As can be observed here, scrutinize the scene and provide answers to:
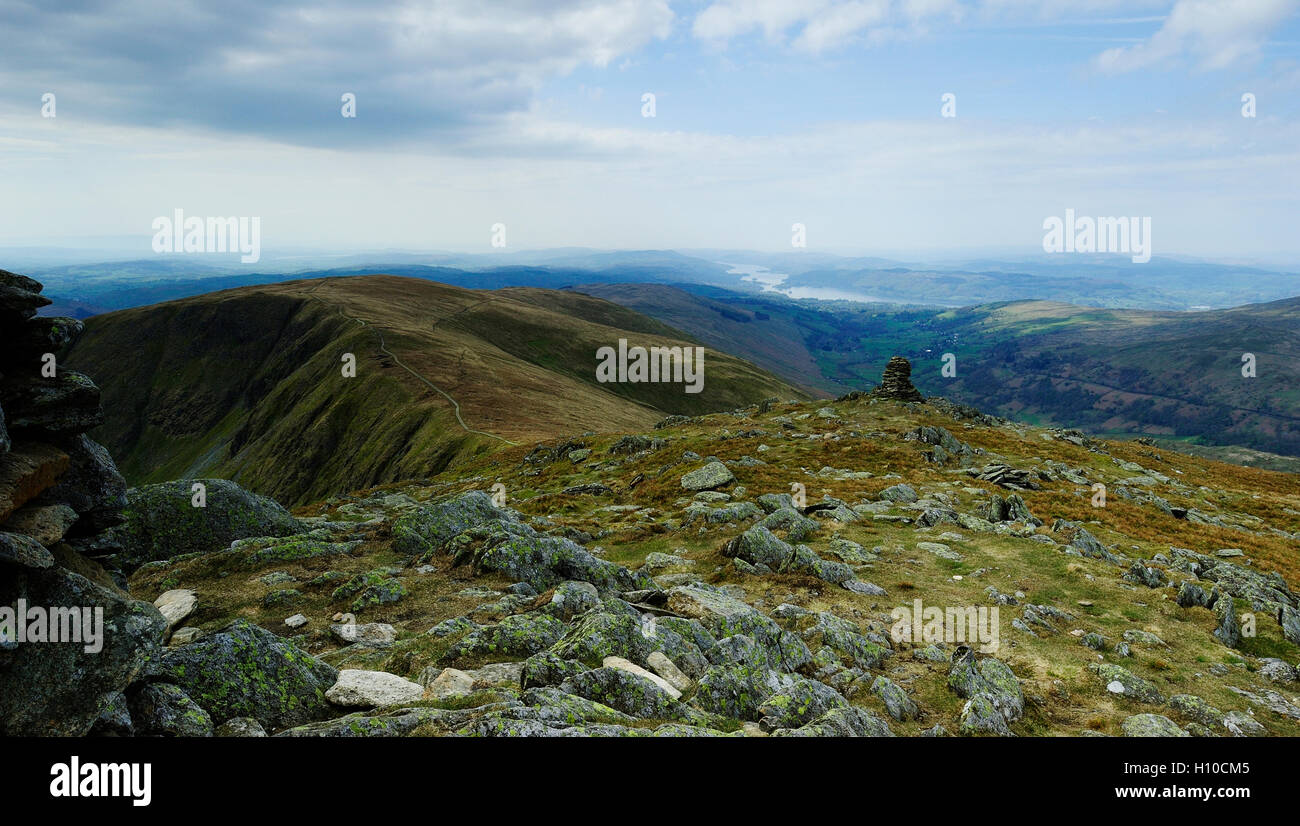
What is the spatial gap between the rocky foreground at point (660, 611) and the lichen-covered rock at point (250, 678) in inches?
1.6

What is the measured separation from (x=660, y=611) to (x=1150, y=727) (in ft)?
39.9

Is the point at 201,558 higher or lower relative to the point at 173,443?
higher

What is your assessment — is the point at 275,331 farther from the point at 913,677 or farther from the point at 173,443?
the point at 913,677

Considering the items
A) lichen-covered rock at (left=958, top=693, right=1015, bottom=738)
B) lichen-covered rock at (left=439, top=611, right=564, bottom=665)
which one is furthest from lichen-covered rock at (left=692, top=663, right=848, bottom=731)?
lichen-covered rock at (left=439, top=611, right=564, bottom=665)

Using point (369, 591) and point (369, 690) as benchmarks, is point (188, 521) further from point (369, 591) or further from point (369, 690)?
point (369, 690)

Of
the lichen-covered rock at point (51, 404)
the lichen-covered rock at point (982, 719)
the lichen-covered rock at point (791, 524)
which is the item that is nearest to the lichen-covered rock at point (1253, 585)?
the lichen-covered rock at point (982, 719)

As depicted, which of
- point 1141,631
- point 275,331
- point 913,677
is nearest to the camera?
point 913,677

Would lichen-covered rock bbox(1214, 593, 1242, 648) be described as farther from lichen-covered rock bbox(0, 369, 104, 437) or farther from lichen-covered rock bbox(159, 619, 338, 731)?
lichen-covered rock bbox(0, 369, 104, 437)

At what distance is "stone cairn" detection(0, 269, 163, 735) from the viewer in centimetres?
834

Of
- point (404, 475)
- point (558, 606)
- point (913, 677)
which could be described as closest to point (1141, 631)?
point (913, 677)

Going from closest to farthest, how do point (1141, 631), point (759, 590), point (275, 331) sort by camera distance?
point (1141, 631), point (759, 590), point (275, 331)

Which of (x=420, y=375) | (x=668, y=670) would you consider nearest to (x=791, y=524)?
(x=668, y=670)

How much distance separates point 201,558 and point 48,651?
13.9 m
